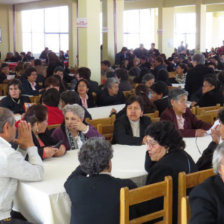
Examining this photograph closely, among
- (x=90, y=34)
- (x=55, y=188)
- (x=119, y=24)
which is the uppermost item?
(x=119, y=24)

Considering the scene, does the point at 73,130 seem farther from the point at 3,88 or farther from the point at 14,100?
the point at 3,88

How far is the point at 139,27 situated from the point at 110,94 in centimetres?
1767

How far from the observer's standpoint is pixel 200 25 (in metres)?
16.0

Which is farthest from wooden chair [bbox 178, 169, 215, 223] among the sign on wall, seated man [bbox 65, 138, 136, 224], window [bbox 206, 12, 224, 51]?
window [bbox 206, 12, 224, 51]

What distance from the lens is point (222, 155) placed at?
204cm

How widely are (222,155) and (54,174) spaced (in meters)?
1.35

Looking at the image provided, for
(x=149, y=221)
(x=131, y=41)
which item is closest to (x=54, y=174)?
(x=149, y=221)

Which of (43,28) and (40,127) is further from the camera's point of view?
(43,28)

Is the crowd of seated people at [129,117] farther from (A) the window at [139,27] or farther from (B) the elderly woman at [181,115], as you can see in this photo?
(A) the window at [139,27]

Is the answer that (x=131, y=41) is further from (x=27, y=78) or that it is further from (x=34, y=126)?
(x=34, y=126)

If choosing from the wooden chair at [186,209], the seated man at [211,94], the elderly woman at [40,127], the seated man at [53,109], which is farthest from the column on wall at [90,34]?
the wooden chair at [186,209]

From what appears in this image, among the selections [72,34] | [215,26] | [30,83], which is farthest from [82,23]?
[215,26]

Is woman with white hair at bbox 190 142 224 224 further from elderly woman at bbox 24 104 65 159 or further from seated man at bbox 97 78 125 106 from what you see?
seated man at bbox 97 78 125 106

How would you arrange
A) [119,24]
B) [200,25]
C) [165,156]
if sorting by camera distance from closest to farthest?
[165,156]
[119,24]
[200,25]
